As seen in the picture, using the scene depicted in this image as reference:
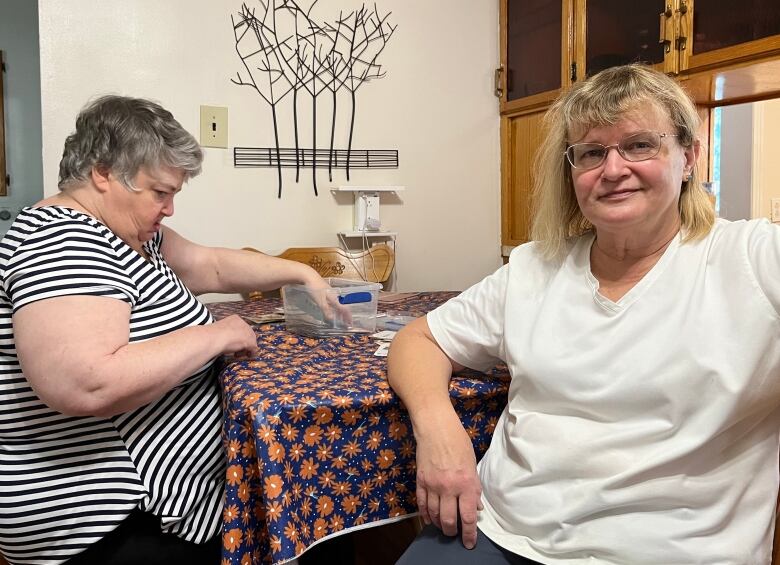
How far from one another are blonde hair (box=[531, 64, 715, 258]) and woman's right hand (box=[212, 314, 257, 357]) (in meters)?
0.59

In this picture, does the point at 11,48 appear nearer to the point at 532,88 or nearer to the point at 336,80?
the point at 336,80

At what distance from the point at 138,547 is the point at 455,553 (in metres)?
0.54

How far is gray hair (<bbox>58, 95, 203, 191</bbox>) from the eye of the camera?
1164mm

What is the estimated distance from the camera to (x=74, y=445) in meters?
1.09

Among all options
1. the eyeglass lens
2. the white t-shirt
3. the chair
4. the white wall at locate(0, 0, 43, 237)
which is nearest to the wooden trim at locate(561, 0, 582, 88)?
the chair

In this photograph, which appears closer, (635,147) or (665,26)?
(635,147)

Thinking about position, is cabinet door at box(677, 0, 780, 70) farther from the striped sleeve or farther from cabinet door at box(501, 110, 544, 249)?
the striped sleeve

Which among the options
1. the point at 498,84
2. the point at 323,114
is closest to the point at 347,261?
the point at 323,114

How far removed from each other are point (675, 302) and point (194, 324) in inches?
32.9

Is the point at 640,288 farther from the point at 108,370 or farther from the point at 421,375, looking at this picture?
the point at 108,370

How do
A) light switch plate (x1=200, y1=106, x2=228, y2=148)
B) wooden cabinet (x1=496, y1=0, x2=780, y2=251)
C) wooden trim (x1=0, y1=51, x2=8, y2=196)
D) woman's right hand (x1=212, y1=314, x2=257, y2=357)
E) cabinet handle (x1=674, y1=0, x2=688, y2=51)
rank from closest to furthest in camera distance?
A: woman's right hand (x1=212, y1=314, x2=257, y2=357), wooden cabinet (x1=496, y1=0, x2=780, y2=251), cabinet handle (x1=674, y1=0, x2=688, y2=51), light switch plate (x1=200, y1=106, x2=228, y2=148), wooden trim (x1=0, y1=51, x2=8, y2=196)

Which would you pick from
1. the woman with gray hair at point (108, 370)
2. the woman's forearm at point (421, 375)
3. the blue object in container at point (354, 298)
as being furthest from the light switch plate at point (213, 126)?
the woman's forearm at point (421, 375)

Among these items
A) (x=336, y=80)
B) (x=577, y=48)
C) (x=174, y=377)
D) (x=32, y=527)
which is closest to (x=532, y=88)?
(x=577, y=48)

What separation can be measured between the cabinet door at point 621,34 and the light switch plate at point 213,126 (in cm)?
135
